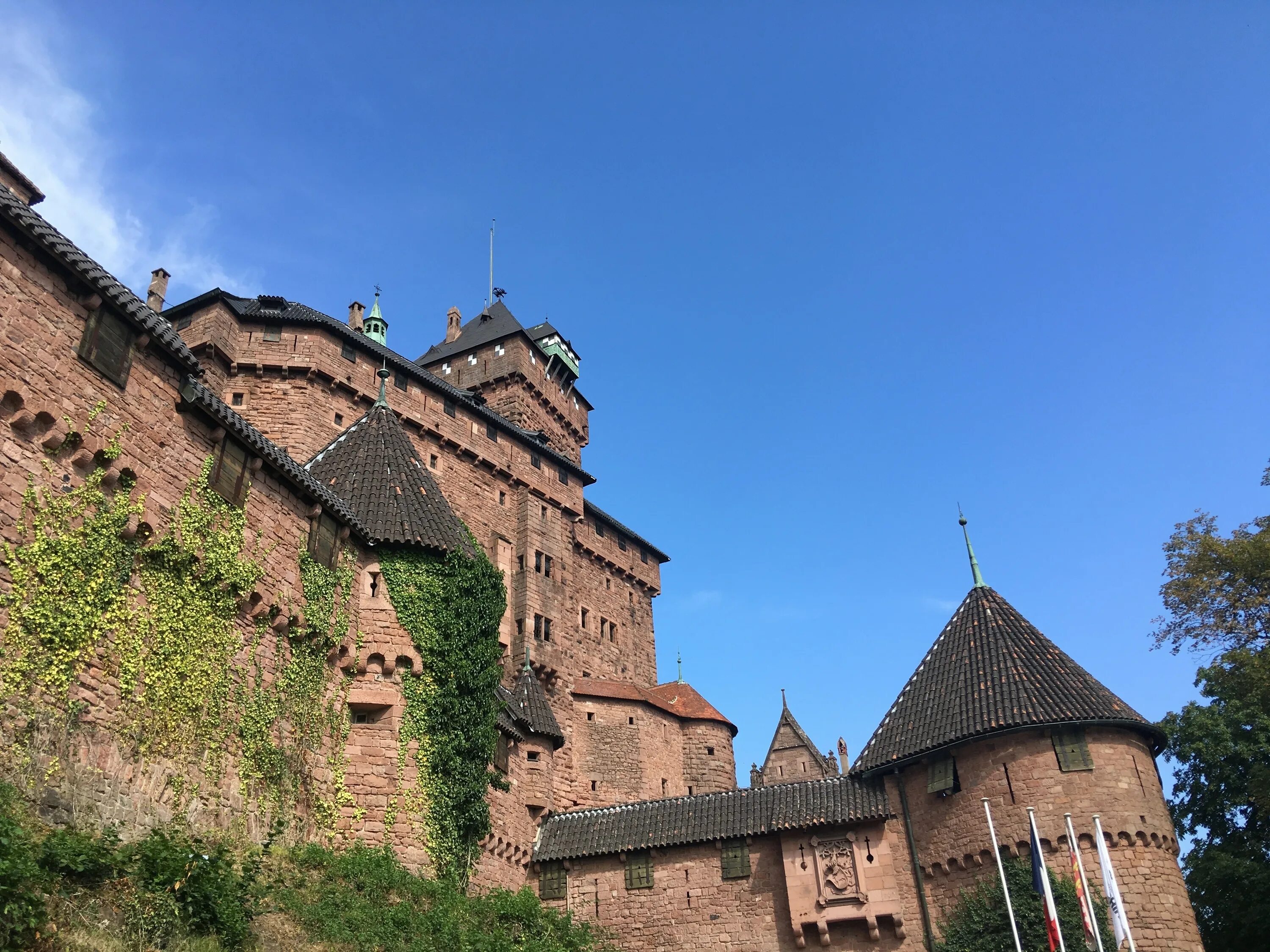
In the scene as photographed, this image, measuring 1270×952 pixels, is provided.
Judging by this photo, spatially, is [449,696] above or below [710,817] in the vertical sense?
above

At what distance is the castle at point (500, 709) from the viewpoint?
13953 mm

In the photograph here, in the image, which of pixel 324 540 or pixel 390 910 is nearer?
pixel 390 910

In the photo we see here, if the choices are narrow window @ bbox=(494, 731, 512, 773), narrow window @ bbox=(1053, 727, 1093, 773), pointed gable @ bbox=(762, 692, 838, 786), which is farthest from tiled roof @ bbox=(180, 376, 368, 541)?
pointed gable @ bbox=(762, 692, 838, 786)

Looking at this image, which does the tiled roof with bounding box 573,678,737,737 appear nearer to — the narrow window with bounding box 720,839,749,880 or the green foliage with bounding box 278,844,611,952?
the narrow window with bounding box 720,839,749,880

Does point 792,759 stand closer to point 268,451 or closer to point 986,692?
point 986,692

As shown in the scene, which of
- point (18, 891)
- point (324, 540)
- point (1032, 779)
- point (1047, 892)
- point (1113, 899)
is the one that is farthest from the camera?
point (1032, 779)

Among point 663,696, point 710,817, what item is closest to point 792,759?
point 663,696

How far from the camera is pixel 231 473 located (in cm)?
1719

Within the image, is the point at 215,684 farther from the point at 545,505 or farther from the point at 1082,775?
the point at 545,505

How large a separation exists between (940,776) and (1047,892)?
3837mm

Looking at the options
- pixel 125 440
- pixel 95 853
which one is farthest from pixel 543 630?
pixel 95 853

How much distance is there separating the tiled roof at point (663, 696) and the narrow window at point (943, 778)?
18352mm

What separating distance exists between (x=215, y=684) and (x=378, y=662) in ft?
13.3

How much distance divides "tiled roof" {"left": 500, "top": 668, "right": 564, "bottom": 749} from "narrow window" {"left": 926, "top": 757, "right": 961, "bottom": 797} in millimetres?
9867
